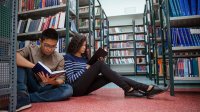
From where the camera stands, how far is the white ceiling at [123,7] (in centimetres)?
678

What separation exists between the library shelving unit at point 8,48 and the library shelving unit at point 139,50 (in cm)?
576

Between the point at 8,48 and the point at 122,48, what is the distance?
5885 mm

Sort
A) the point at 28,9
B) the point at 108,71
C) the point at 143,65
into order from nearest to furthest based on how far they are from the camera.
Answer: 1. the point at 108,71
2. the point at 28,9
3. the point at 143,65

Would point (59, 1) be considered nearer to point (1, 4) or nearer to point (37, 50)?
point (37, 50)

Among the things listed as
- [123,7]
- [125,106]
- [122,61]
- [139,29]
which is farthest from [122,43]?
[125,106]

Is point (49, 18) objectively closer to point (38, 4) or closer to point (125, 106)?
point (38, 4)

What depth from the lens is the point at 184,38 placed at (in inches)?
80.0

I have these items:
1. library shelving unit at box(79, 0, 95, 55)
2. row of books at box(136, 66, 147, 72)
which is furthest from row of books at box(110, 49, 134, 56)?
library shelving unit at box(79, 0, 95, 55)

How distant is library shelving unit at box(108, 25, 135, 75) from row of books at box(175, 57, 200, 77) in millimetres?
4518

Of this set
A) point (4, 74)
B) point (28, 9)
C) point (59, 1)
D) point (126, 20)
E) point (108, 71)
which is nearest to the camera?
point (4, 74)

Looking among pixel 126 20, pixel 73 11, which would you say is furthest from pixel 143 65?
pixel 73 11

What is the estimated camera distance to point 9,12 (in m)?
1.06

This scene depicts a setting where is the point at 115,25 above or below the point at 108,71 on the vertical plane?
above

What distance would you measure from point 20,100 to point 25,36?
6.56 feet
